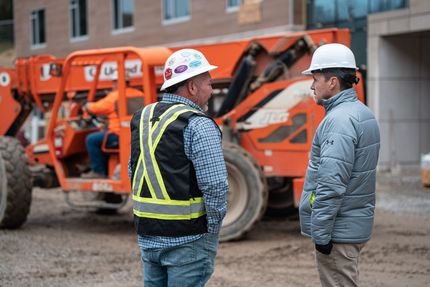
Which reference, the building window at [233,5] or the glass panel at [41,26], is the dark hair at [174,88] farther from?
the glass panel at [41,26]

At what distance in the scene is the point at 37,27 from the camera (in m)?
32.8

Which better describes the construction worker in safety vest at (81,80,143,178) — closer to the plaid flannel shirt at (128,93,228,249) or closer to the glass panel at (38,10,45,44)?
the plaid flannel shirt at (128,93,228,249)

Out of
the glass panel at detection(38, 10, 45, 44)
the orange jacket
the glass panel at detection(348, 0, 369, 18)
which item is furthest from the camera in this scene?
the glass panel at detection(38, 10, 45, 44)

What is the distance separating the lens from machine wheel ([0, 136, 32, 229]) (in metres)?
9.62

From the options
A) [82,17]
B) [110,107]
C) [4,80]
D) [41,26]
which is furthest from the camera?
[41,26]

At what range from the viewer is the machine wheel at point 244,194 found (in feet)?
28.9

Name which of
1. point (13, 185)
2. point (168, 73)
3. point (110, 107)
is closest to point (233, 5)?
point (110, 107)

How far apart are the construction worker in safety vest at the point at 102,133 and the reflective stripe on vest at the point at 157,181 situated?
5.52 metres

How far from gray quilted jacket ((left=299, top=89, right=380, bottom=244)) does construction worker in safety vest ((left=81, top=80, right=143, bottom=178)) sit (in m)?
5.48

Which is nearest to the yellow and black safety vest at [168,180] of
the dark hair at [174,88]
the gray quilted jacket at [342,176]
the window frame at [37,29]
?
the dark hair at [174,88]

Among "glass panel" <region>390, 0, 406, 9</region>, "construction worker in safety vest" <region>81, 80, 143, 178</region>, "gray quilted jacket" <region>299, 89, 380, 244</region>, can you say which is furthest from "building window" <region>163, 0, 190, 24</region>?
"gray quilted jacket" <region>299, 89, 380, 244</region>

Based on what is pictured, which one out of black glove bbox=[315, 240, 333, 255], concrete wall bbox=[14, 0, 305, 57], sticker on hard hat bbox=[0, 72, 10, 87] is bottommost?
black glove bbox=[315, 240, 333, 255]

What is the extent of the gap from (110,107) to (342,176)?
18.9 feet

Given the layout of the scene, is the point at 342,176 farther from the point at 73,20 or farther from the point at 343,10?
the point at 73,20
